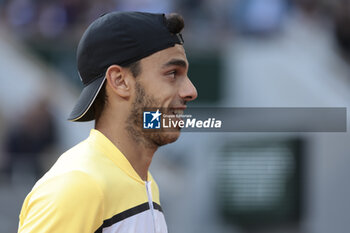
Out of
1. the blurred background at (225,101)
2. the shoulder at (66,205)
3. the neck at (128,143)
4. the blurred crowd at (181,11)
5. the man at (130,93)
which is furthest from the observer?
the blurred crowd at (181,11)

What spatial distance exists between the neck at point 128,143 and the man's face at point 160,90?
2cm

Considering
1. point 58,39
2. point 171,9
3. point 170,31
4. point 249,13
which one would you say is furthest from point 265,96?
point 170,31

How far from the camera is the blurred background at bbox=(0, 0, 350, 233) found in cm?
846

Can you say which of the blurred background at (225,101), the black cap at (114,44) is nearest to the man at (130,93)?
the black cap at (114,44)

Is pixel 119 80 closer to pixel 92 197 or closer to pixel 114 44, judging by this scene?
pixel 114 44

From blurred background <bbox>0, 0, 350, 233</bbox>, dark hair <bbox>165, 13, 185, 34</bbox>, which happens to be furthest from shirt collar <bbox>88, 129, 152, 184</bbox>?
blurred background <bbox>0, 0, 350, 233</bbox>

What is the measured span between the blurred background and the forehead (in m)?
5.50

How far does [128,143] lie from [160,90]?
0.28 metres

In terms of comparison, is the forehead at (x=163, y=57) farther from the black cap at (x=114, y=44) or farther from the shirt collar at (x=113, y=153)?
the shirt collar at (x=113, y=153)

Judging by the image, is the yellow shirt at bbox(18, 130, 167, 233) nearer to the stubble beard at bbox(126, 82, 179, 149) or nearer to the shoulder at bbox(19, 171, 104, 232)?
the shoulder at bbox(19, 171, 104, 232)

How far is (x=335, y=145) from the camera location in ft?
28.1

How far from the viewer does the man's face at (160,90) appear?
9.73ft

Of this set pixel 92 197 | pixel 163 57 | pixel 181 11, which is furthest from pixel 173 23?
pixel 181 11

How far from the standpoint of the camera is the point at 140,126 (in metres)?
2.99
